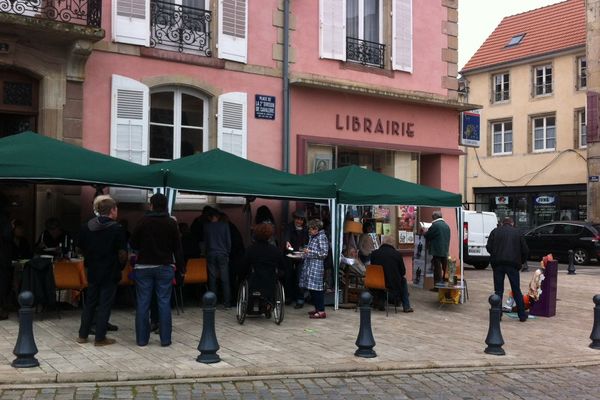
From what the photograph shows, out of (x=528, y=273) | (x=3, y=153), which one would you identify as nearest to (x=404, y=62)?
(x=528, y=273)

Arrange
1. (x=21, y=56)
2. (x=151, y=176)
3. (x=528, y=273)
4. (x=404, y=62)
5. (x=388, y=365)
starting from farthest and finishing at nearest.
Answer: (x=528, y=273) < (x=404, y=62) < (x=21, y=56) < (x=151, y=176) < (x=388, y=365)

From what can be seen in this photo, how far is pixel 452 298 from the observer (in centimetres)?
1183

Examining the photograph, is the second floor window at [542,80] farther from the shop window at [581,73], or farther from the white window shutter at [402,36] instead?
the white window shutter at [402,36]

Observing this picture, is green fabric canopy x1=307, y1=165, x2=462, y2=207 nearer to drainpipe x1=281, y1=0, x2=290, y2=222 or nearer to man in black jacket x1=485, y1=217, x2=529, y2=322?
man in black jacket x1=485, y1=217, x2=529, y2=322

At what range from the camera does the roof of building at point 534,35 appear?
103ft

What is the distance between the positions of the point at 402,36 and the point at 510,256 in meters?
6.60

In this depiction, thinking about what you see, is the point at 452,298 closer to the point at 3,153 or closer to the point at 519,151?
the point at 3,153

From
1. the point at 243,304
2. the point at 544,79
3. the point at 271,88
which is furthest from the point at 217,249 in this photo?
the point at 544,79

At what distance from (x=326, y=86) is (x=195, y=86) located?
2.78 m

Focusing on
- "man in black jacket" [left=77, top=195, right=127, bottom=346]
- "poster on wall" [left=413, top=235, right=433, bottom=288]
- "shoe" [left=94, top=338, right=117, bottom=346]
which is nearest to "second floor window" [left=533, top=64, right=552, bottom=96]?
"poster on wall" [left=413, top=235, right=433, bottom=288]

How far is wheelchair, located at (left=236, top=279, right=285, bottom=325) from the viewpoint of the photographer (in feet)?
31.0

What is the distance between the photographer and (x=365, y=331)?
765 cm

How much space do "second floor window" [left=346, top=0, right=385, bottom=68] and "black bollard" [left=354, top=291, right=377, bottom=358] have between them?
814 centimetres

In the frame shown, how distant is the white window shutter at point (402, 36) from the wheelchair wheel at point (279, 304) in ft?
24.0
